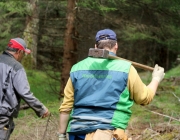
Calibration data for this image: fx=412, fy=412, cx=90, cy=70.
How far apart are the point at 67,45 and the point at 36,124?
4.10m

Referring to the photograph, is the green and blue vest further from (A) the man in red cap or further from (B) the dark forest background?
(B) the dark forest background

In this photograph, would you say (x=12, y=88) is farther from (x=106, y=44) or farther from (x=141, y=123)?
(x=141, y=123)

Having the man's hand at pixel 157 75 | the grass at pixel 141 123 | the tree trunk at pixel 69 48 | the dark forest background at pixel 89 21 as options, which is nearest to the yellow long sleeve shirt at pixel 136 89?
the man's hand at pixel 157 75

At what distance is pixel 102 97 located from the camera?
4.04 meters

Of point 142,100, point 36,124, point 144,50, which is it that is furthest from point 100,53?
point 144,50

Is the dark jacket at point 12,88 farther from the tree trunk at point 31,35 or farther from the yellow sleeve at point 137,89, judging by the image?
the tree trunk at point 31,35

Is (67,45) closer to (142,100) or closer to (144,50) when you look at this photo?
(142,100)

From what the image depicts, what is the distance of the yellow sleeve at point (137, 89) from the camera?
408cm

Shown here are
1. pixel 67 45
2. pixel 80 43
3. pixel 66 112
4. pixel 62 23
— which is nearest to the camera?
pixel 66 112

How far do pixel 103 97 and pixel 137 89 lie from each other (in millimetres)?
354

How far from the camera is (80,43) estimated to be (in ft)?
42.2

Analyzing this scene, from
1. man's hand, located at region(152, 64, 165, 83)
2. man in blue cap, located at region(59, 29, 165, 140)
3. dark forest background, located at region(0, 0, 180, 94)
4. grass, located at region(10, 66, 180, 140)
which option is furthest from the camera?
dark forest background, located at region(0, 0, 180, 94)

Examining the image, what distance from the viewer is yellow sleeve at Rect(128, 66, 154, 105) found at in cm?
408

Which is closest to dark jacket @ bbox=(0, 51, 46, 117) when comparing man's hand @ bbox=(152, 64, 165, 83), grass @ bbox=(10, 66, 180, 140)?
grass @ bbox=(10, 66, 180, 140)
